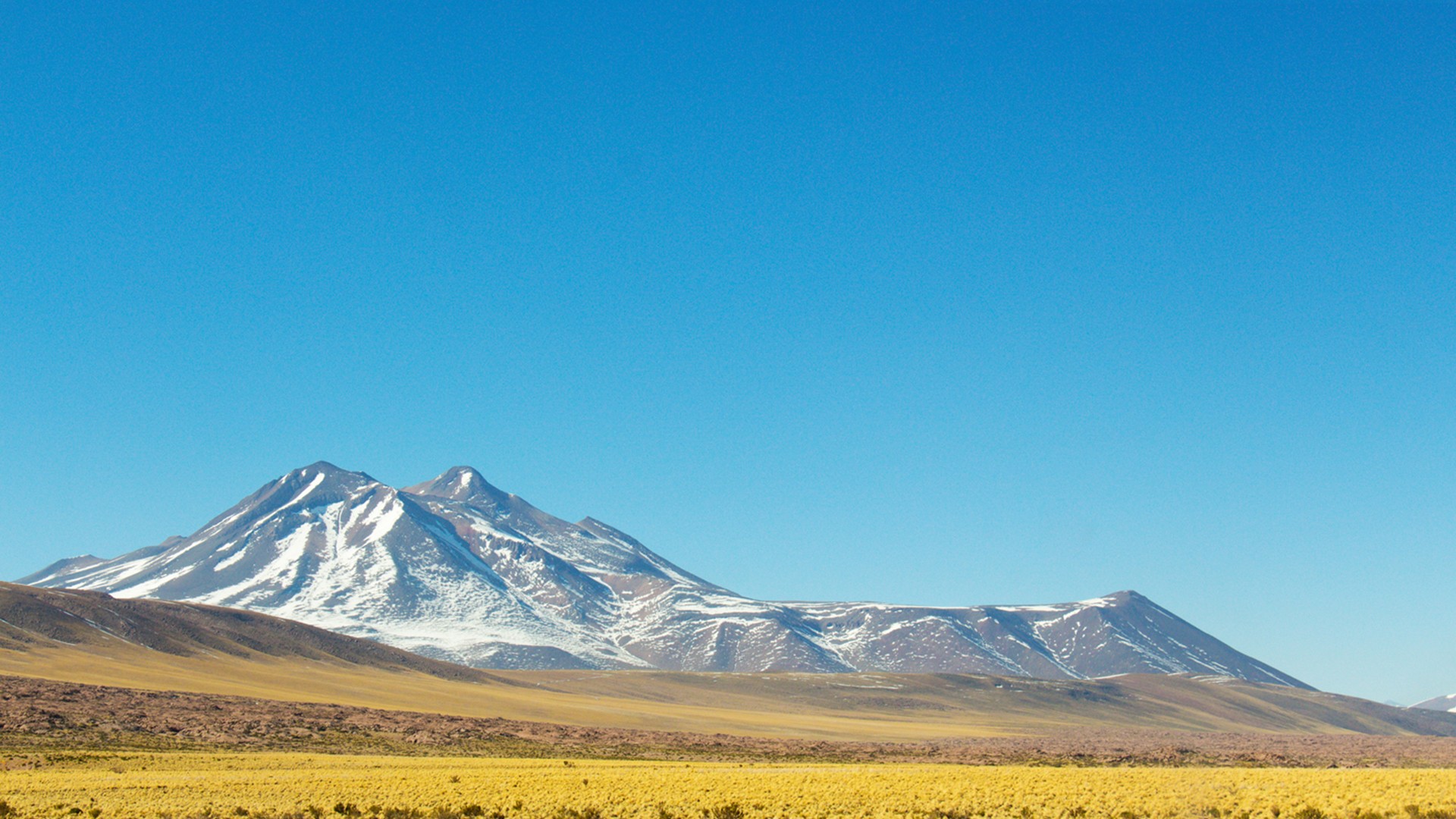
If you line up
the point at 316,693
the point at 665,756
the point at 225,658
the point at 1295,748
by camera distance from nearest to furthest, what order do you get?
1. the point at 665,756
2. the point at 1295,748
3. the point at 316,693
4. the point at 225,658

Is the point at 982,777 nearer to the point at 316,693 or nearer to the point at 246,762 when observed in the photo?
the point at 246,762

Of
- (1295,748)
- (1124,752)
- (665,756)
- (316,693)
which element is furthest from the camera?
(316,693)

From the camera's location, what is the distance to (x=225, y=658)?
19375 cm

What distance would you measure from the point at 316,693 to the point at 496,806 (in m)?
119

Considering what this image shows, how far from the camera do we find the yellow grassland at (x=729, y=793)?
4569 centimetres

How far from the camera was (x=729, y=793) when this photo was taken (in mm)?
52531

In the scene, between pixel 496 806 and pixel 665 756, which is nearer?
pixel 496 806

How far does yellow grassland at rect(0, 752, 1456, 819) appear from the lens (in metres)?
45.7

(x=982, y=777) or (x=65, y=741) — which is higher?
(x=982, y=777)

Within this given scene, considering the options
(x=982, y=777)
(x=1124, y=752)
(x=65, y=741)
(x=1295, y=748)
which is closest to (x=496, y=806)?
(x=982, y=777)

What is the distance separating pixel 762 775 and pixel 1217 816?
26857 mm

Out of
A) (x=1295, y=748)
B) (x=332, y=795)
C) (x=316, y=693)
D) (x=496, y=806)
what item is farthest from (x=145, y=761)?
(x=1295, y=748)

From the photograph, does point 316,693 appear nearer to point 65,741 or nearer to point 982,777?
point 65,741

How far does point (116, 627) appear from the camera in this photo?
7667 inches
